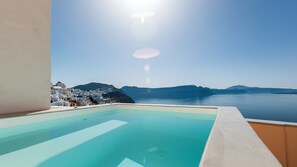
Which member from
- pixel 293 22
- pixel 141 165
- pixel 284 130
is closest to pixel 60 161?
pixel 141 165

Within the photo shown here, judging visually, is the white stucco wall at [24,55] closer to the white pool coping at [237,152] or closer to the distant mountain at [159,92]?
the white pool coping at [237,152]

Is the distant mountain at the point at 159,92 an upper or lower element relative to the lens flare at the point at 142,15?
lower

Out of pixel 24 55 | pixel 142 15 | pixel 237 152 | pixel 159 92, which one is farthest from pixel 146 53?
pixel 159 92

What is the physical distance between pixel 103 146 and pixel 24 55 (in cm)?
325

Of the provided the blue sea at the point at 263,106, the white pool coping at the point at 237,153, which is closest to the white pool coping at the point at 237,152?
the white pool coping at the point at 237,153

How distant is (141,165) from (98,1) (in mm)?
6021

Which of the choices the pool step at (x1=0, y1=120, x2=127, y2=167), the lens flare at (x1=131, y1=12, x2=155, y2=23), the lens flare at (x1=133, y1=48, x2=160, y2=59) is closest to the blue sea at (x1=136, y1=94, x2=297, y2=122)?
the lens flare at (x1=133, y1=48, x2=160, y2=59)

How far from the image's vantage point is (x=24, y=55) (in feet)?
11.6

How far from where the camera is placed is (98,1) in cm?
561

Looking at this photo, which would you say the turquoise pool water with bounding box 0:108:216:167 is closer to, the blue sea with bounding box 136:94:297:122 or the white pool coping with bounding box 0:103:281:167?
the white pool coping with bounding box 0:103:281:167

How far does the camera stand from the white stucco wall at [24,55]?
3.22m

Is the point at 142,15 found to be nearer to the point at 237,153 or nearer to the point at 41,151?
the point at 41,151

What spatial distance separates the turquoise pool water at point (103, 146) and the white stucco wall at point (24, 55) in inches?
38.9

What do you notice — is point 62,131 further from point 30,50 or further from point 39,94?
point 30,50
